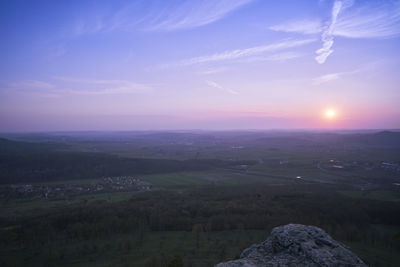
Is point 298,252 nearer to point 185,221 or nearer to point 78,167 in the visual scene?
point 185,221

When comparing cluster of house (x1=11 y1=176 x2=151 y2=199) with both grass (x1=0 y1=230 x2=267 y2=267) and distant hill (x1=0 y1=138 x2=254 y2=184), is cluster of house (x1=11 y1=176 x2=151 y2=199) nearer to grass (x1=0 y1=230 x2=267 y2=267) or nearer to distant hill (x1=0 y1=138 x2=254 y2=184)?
distant hill (x1=0 y1=138 x2=254 y2=184)

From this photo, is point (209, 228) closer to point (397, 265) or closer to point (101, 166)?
point (397, 265)

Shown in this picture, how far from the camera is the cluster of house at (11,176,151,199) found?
5106 centimetres

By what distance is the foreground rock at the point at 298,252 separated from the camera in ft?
26.7

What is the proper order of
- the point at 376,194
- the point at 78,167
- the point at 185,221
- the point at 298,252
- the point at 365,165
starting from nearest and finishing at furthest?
the point at 298,252 → the point at 185,221 → the point at 376,194 → the point at 78,167 → the point at 365,165

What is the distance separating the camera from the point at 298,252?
8703 mm

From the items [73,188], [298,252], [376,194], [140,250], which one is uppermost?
[298,252]

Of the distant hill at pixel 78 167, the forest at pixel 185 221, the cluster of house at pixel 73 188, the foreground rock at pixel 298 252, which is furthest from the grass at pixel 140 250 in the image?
the distant hill at pixel 78 167

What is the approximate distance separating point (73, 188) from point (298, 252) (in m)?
59.6

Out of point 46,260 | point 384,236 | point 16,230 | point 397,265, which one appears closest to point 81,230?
point 46,260

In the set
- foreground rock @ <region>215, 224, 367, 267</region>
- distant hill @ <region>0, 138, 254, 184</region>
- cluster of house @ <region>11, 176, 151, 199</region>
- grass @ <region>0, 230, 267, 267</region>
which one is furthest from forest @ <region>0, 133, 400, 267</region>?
foreground rock @ <region>215, 224, 367, 267</region>

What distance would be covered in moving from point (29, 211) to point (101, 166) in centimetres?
3695

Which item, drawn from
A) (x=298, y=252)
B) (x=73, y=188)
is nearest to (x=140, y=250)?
(x=298, y=252)

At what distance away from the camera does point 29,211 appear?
39.5 m
